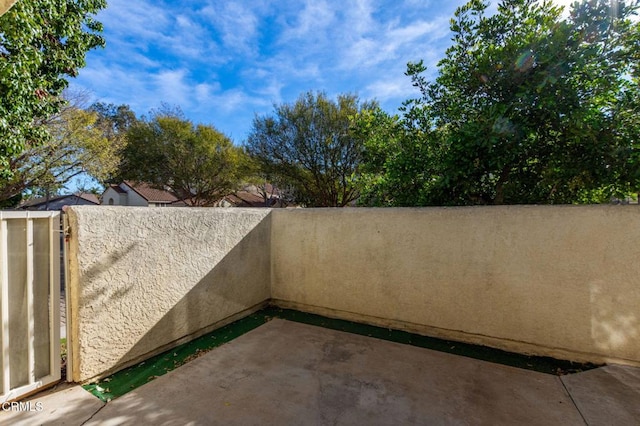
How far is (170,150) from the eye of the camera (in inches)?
872

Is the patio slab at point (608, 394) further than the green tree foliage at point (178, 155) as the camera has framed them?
No

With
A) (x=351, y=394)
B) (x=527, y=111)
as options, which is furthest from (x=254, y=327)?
(x=527, y=111)

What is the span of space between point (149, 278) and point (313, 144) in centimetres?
1537

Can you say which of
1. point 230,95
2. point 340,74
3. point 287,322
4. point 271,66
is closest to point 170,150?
point 230,95

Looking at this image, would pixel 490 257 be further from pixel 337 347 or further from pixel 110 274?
pixel 110 274

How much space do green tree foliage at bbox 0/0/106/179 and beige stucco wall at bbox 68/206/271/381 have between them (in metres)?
8.28

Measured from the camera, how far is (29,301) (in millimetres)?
2660

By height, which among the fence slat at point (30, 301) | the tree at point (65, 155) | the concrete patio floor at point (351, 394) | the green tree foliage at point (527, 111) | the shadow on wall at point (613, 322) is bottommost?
the concrete patio floor at point (351, 394)

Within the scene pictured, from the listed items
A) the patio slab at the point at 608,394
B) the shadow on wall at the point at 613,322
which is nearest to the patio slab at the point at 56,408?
the patio slab at the point at 608,394

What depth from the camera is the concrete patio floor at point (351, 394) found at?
260cm

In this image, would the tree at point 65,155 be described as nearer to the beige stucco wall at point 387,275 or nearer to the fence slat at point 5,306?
the beige stucco wall at point 387,275

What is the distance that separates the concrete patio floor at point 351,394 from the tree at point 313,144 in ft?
46.4

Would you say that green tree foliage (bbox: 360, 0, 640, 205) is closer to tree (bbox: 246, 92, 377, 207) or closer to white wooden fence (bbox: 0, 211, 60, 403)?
white wooden fence (bbox: 0, 211, 60, 403)

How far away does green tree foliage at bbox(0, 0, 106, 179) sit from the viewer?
25.0 feet
